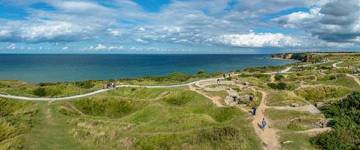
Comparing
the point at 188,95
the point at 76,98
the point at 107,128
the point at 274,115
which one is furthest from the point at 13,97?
the point at 274,115

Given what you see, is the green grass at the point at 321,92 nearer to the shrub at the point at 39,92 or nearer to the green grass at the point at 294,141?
the green grass at the point at 294,141

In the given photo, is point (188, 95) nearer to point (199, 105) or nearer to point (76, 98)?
point (199, 105)

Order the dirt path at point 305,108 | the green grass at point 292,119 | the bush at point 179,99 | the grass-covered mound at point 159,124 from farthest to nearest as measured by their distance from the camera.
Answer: the bush at point 179,99, the dirt path at point 305,108, the green grass at point 292,119, the grass-covered mound at point 159,124

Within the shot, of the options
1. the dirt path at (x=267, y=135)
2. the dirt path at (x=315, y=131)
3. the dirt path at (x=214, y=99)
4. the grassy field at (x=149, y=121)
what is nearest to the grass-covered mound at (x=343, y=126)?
the grassy field at (x=149, y=121)

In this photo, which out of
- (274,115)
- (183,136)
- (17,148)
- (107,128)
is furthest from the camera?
(274,115)

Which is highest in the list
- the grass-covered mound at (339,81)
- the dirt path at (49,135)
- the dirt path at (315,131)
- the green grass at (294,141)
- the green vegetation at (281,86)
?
the grass-covered mound at (339,81)

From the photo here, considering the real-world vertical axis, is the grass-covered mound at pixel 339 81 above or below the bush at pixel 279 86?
above

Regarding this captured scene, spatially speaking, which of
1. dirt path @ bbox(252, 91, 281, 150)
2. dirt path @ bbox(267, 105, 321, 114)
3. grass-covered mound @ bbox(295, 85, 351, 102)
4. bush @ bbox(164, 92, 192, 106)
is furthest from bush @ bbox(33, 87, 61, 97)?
grass-covered mound @ bbox(295, 85, 351, 102)
